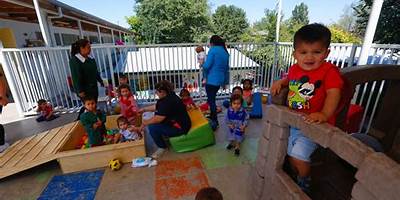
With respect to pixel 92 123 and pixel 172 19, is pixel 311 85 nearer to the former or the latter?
pixel 92 123

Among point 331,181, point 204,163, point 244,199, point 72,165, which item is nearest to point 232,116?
point 204,163

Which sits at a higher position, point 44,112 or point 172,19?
point 172,19

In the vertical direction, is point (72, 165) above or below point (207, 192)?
below

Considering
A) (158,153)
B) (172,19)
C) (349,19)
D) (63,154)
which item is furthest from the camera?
(349,19)

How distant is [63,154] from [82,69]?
1.56 m

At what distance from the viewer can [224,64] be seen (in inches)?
163

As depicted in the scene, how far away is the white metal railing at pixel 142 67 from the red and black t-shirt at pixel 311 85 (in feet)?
9.62

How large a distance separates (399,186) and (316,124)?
0.51 m

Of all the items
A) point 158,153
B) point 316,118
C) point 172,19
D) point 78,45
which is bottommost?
point 158,153

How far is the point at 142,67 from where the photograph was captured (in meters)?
5.88

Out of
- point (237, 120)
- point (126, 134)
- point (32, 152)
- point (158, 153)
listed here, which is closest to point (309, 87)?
point (237, 120)

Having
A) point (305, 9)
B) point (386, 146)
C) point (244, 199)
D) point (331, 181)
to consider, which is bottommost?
point (244, 199)

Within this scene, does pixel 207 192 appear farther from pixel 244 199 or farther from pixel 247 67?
pixel 247 67

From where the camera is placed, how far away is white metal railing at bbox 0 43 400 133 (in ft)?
17.0
